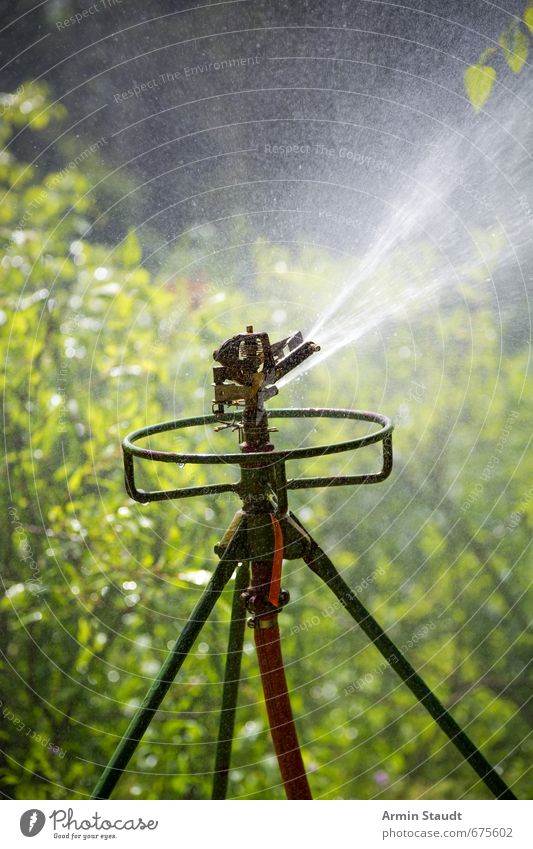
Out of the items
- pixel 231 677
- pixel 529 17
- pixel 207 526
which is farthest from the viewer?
pixel 207 526

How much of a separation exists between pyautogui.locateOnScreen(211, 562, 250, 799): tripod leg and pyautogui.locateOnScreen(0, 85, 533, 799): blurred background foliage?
0.28 meters

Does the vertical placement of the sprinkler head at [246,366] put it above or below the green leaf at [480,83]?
below

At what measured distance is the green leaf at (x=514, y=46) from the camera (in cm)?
106

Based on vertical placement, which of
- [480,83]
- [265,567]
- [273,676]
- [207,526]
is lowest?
[273,676]

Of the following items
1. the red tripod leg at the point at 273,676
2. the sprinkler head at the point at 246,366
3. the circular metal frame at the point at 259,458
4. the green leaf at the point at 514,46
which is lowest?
the red tripod leg at the point at 273,676

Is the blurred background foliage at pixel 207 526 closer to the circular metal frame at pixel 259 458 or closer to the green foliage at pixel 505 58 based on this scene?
the green foliage at pixel 505 58

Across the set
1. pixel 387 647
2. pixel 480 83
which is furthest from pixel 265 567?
pixel 480 83

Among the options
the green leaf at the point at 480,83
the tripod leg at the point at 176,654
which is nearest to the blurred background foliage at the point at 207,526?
the green leaf at the point at 480,83

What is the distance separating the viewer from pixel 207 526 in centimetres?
129

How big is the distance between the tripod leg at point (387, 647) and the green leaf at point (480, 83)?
Result: 62cm
